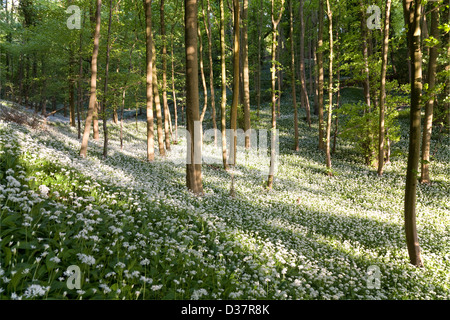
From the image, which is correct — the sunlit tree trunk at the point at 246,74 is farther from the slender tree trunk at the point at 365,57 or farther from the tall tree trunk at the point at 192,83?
the tall tree trunk at the point at 192,83

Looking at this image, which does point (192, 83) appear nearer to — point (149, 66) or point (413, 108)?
point (149, 66)

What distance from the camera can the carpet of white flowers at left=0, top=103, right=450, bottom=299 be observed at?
4.04 metres

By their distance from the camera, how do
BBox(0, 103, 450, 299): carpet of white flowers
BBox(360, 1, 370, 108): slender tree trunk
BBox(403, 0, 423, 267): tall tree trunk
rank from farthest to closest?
BBox(360, 1, 370, 108): slender tree trunk < BBox(403, 0, 423, 267): tall tree trunk < BBox(0, 103, 450, 299): carpet of white flowers

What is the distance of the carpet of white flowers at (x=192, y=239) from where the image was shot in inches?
159

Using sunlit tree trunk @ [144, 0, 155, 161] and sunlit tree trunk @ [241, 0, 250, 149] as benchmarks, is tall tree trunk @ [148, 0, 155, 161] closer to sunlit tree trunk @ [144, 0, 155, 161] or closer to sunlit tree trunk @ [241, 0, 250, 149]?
sunlit tree trunk @ [144, 0, 155, 161]

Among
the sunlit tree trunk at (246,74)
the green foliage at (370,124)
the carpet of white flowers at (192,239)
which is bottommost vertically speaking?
the carpet of white flowers at (192,239)

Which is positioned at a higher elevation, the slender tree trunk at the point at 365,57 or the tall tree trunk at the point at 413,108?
the slender tree trunk at the point at 365,57

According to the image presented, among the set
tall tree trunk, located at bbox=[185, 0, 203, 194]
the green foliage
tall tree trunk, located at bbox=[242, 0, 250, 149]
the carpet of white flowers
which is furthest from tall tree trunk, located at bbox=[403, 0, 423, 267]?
tall tree trunk, located at bbox=[242, 0, 250, 149]

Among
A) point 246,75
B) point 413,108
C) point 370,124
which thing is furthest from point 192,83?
point 370,124

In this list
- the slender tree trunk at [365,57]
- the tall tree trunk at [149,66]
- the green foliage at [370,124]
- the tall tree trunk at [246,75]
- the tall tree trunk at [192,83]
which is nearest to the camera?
the tall tree trunk at [192,83]

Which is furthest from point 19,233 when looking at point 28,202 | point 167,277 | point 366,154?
point 366,154

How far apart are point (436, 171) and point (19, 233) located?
876 inches

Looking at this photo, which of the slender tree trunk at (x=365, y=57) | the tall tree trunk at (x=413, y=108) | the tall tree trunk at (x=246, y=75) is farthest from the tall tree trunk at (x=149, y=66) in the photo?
the slender tree trunk at (x=365, y=57)

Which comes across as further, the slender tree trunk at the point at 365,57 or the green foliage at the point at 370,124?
the slender tree trunk at the point at 365,57
